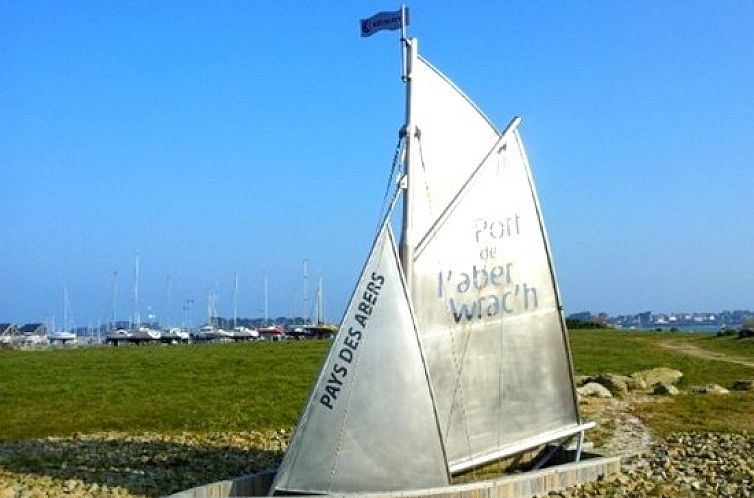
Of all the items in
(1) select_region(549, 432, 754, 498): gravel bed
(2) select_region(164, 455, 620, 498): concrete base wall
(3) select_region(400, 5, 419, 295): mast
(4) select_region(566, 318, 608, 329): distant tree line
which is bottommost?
(1) select_region(549, 432, 754, 498): gravel bed

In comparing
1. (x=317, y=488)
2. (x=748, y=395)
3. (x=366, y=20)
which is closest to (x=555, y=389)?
(x=317, y=488)

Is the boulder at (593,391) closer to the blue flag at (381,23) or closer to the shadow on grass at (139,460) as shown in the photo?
the shadow on grass at (139,460)

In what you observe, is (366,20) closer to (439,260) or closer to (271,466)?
(439,260)

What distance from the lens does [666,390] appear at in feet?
94.1

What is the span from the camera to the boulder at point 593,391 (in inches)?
1089

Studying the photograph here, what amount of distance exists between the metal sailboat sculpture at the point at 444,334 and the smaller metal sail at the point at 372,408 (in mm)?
16

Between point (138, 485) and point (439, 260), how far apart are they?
6359 mm

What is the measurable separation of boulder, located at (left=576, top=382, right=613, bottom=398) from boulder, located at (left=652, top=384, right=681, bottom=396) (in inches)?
70.3

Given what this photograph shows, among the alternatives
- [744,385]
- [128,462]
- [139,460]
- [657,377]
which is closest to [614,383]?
[657,377]

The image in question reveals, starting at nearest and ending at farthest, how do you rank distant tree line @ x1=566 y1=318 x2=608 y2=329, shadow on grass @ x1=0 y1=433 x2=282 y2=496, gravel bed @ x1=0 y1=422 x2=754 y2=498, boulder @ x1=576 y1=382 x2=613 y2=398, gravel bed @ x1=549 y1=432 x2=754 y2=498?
gravel bed @ x1=549 y1=432 x2=754 y2=498 < gravel bed @ x1=0 y1=422 x2=754 y2=498 < shadow on grass @ x1=0 y1=433 x2=282 y2=496 < boulder @ x1=576 y1=382 x2=613 y2=398 < distant tree line @ x1=566 y1=318 x2=608 y2=329

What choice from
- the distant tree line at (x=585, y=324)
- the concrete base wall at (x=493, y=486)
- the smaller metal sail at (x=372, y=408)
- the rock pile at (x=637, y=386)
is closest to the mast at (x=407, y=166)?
the smaller metal sail at (x=372, y=408)

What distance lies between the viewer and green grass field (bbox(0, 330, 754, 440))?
76.2ft

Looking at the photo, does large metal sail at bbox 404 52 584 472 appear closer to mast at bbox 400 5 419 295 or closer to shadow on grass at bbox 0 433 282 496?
mast at bbox 400 5 419 295

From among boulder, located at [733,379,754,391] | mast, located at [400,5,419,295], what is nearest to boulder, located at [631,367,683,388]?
boulder, located at [733,379,754,391]
